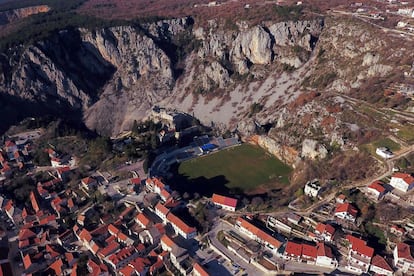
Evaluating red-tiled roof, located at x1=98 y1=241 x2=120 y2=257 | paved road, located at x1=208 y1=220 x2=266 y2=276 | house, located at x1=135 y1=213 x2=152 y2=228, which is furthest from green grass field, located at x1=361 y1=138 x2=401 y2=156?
red-tiled roof, located at x1=98 y1=241 x2=120 y2=257

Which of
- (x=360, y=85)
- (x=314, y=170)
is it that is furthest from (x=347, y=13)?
(x=314, y=170)

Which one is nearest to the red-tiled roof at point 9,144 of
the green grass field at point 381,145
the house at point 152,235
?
the house at point 152,235

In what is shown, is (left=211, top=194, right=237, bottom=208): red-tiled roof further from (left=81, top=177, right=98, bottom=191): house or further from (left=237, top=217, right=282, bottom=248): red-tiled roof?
(left=81, top=177, right=98, bottom=191): house

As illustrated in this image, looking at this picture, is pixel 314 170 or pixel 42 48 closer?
pixel 314 170

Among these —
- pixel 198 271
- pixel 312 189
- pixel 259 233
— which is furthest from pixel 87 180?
pixel 312 189

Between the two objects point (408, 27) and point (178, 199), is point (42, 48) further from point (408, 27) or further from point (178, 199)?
point (408, 27)

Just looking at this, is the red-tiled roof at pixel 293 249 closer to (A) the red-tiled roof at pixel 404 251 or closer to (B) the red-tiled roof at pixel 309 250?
(B) the red-tiled roof at pixel 309 250
